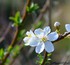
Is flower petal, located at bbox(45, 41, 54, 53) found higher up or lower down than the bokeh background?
higher up

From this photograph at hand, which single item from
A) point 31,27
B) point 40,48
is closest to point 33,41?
point 40,48

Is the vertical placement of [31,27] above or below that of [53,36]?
below

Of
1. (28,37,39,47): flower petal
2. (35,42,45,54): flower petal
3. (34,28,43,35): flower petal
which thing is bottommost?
(35,42,45,54): flower petal

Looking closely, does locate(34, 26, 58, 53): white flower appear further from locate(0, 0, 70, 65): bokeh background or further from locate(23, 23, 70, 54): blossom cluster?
locate(0, 0, 70, 65): bokeh background

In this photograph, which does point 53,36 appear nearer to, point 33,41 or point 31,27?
point 33,41

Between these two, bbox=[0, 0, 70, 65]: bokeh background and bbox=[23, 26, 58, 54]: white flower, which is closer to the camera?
bbox=[23, 26, 58, 54]: white flower

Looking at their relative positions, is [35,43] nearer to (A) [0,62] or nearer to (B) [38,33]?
(B) [38,33]

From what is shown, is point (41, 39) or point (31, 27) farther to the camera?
point (31, 27)

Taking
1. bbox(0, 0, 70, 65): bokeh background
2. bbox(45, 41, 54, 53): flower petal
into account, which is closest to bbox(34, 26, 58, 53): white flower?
bbox(45, 41, 54, 53): flower petal

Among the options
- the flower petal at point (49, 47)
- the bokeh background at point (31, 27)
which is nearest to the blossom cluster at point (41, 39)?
the flower petal at point (49, 47)

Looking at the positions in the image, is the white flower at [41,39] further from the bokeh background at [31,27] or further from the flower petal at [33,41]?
the bokeh background at [31,27]
